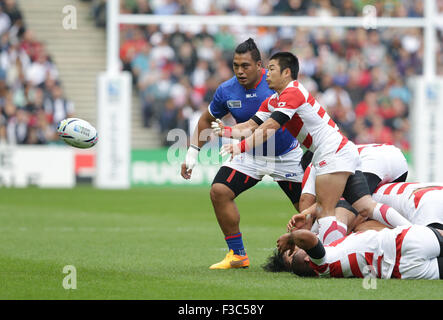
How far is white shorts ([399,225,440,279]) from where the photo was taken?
7.14 meters

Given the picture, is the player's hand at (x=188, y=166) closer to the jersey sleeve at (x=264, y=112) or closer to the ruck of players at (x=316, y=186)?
the ruck of players at (x=316, y=186)

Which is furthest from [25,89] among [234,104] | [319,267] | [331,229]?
[319,267]

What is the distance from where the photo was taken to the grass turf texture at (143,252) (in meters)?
6.70

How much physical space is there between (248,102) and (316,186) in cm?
152

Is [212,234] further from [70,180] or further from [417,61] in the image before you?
[417,61]

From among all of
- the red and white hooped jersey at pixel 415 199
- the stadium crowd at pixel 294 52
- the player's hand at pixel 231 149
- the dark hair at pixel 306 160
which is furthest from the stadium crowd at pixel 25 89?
the player's hand at pixel 231 149

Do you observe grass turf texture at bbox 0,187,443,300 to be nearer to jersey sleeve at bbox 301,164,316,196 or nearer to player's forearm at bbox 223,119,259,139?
jersey sleeve at bbox 301,164,316,196

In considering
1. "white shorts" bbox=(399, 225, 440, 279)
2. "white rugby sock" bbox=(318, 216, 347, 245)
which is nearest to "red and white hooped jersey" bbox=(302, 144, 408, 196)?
"white rugby sock" bbox=(318, 216, 347, 245)

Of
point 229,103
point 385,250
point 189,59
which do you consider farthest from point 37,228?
point 189,59

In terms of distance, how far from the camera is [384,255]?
733 centimetres

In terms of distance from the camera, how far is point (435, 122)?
2169 centimetres

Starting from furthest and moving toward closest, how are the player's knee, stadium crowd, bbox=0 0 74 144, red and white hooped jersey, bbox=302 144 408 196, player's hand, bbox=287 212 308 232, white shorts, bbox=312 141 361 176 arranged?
stadium crowd, bbox=0 0 74 144
red and white hooped jersey, bbox=302 144 408 196
the player's knee
white shorts, bbox=312 141 361 176
player's hand, bbox=287 212 308 232

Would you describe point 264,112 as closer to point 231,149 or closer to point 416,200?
point 231,149

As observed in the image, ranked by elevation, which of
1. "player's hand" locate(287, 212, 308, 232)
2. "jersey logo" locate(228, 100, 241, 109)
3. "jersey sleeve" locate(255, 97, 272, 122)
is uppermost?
"jersey logo" locate(228, 100, 241, 109)
